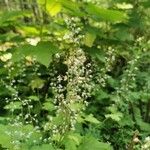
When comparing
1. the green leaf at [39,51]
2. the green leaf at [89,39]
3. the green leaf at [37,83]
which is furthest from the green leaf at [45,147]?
the green leaf at [89,39]

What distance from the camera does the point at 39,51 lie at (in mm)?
4281

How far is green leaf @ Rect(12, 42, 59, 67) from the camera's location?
422 cm

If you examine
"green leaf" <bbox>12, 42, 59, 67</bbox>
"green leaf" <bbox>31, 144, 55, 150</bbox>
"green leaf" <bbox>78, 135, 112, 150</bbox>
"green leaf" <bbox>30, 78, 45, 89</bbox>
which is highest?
"green leaf" <bbox>12, 42, 59, 67</bbox>

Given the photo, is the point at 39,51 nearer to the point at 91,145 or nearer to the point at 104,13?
the point at 104,13

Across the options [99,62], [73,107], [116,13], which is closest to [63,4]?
[116,13]

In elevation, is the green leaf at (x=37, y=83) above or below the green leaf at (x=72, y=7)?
below

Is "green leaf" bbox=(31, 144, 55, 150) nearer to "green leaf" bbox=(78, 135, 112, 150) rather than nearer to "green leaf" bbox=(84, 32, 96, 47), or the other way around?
"green leaf" bbox=(78, 135, 112, 150)

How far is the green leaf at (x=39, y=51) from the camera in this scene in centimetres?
422

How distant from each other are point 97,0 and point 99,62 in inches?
45.8

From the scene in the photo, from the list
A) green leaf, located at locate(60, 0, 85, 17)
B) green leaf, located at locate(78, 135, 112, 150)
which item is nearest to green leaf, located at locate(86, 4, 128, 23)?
green leaf, located at locate(60, 0, 85, 17)

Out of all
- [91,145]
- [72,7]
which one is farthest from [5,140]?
[72,7]

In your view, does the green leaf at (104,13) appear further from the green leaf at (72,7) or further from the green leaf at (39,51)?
the green leaf at (39,51)

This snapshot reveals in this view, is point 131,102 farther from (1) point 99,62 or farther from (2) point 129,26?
(2) point 129,26

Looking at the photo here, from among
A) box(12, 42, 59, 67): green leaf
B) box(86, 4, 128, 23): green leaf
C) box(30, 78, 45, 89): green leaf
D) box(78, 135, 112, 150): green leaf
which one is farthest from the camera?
box(30, 78, 45, 89): green leaf
